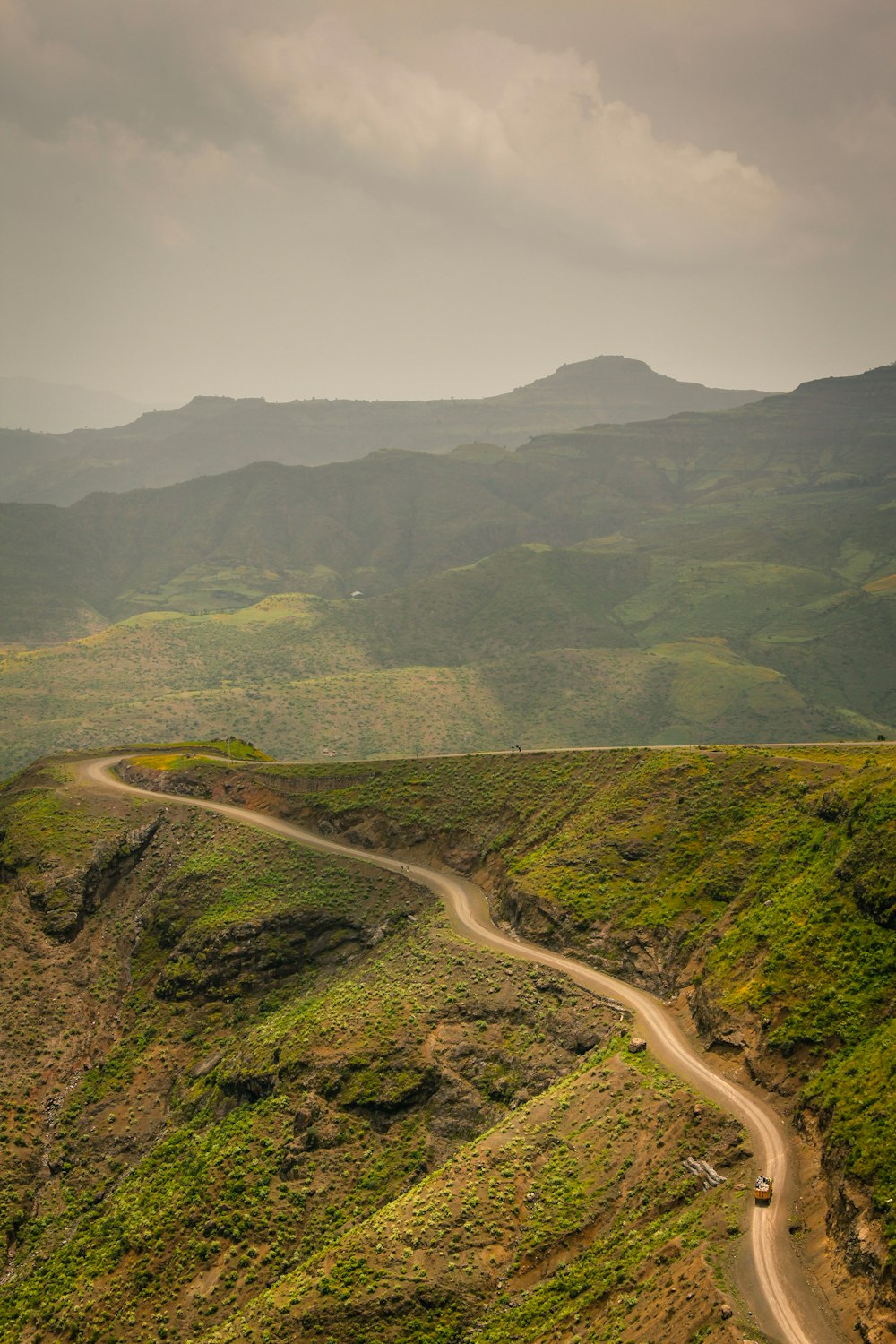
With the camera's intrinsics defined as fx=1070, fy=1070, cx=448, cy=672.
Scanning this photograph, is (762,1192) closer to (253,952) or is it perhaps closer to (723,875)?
(723,875)

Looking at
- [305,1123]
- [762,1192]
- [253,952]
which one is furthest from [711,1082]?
[253,952]

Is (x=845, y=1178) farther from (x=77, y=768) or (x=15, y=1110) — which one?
(x=77, y=768)

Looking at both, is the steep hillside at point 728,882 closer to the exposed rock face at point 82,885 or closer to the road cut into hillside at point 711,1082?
the road cut into hillside at point 711,1082

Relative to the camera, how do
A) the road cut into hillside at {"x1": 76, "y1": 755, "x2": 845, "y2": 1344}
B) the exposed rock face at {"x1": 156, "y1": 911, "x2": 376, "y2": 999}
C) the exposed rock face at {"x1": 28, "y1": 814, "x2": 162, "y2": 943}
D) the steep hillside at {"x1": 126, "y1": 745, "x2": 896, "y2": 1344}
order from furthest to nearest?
the exposed rock face at {"x1": 28, "y1": 814, "x2": 162, "y2": 943} → the exposed rock face at {"x1": 156, "y1": 911, "x2": 376, "y2": 999} → the steep hillside at {"x1": 126, "y1": 745, "x2": 896, "y2": 1344} → the road cut into hillside at {"x1": 76, "y1": 755, "x2": 845, "y2": 1344}

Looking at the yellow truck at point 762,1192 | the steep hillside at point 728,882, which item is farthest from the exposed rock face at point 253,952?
the yellow truck at point 762,1192

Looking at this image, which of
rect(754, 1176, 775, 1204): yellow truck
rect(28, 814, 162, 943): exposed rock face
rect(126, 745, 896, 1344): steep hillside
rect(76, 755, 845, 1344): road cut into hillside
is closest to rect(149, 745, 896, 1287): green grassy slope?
rect(126, 745, 896, 1344): steep hillside

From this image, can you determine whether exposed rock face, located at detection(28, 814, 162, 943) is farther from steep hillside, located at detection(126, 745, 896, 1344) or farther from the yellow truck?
the yellow truck
